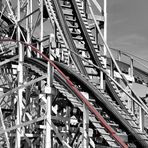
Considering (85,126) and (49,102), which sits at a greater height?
(49,102)

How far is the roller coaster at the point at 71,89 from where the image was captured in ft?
26.5

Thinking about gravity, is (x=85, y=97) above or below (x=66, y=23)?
below

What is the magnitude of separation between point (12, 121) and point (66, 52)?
2674 mm

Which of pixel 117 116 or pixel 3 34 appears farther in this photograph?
pixel 3 34

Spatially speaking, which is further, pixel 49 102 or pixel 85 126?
pixel 49 102

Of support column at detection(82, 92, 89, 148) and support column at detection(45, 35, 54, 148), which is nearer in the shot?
support column at detection(82, 92, 89, 148)

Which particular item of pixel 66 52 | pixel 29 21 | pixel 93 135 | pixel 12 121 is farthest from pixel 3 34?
pixel 93 135

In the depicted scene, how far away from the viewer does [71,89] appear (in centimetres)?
840

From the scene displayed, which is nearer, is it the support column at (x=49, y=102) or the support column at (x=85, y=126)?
the support column at (x=85, y=126)

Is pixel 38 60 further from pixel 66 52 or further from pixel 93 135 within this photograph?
pixel 93 135

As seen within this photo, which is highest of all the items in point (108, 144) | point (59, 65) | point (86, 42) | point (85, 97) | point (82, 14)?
point (82, 14)

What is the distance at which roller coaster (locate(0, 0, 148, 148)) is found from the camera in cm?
808

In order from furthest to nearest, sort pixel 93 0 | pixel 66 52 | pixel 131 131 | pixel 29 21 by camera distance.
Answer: pixel 29 21 < pixel 93 0 < pixel 66 52 < pixel 131 131

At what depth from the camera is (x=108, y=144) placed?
24.6 ft
